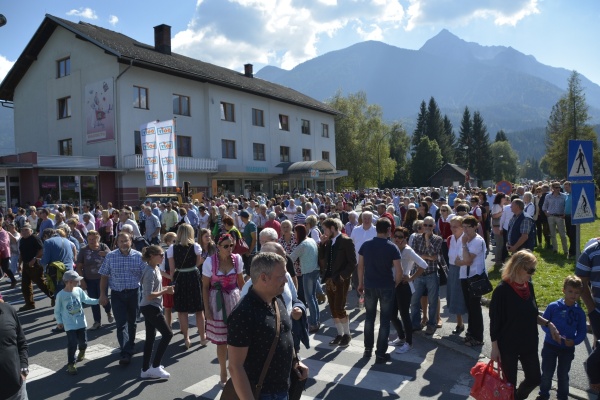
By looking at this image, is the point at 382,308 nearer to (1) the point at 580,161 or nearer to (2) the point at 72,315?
(1) the point at 580,161

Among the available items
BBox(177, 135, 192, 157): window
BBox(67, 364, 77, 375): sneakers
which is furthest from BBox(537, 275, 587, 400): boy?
BBox(177, 135, 192, 157): window

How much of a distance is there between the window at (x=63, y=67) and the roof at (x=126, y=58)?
7.33ft

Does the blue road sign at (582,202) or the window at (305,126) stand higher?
the window at (305,126)

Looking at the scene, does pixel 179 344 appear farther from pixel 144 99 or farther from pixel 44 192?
pixel 144 99

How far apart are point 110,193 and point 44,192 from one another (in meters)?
4.09

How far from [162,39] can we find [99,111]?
9.21m

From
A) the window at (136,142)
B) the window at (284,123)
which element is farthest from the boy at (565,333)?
the window at (284,123)

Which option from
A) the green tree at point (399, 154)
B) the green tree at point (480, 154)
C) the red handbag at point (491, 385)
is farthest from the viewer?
the green tree at point (480, 154)

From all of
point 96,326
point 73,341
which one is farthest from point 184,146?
point 73,341

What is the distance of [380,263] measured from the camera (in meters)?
5.92

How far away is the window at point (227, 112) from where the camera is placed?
35.5 meters

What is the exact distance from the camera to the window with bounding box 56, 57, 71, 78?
31078mm

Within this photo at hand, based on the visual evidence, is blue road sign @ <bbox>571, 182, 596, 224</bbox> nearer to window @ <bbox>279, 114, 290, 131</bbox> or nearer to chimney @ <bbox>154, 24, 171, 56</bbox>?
chimney @ <bbox>154, 24, 171, 56</bbox>

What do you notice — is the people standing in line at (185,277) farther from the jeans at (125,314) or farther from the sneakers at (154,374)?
the sneakers at (154,374)
